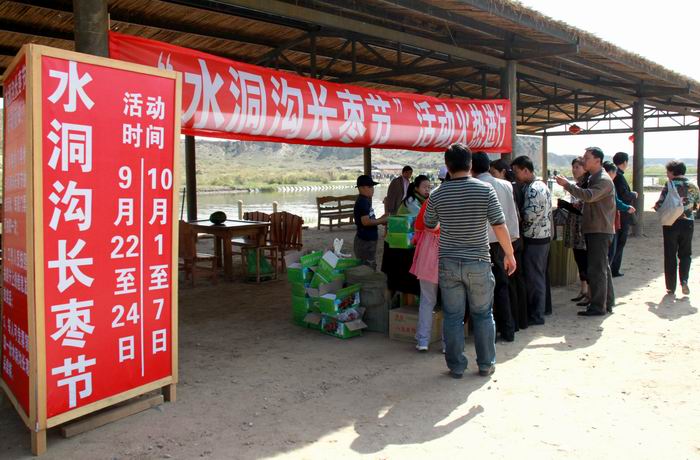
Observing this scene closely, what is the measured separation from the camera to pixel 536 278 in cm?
570

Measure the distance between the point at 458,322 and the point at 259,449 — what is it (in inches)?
66.7

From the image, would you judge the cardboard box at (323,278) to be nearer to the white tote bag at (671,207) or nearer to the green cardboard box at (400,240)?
the green cardboard box at (400,240)

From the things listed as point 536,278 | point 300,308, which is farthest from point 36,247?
point 536,278

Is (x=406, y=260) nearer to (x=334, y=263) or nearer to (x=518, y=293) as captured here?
(x=334, y=263)

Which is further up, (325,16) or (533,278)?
(325,16)

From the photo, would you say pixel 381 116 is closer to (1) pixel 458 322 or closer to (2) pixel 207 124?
(2) pixel 207 124

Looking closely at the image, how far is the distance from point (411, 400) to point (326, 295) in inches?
64.7

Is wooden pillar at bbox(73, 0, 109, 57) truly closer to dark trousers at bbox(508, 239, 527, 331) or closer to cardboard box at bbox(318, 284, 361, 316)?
cardboard box at bbox(318, 284, 361, 316)

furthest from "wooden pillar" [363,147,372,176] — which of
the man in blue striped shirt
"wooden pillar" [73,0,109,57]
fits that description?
"wooden pillar" [73,0,109,57]

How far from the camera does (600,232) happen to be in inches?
228

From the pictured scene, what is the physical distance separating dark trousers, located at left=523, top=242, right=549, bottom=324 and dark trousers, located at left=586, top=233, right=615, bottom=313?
19.9 inches

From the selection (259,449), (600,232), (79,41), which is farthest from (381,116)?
(259,449)

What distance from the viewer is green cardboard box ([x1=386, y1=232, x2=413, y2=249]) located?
5023mm

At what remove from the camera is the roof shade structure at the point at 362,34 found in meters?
5.96
